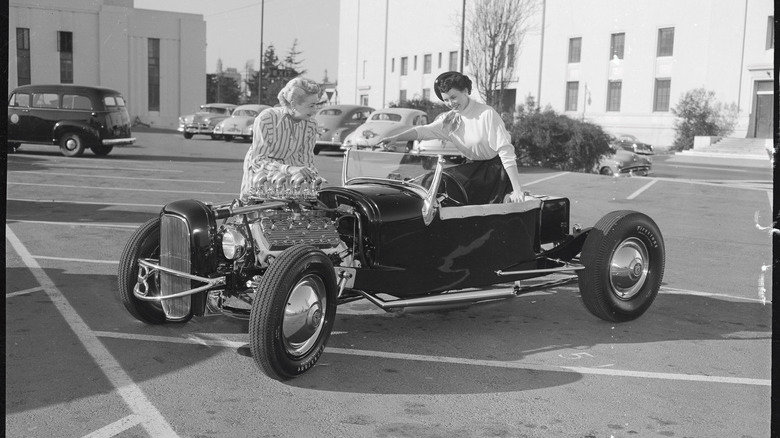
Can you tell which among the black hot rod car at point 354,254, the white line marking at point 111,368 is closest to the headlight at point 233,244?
the black hot rod car at point 354,254

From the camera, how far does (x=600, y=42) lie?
1693 inches

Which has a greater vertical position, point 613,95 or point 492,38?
point 492,38

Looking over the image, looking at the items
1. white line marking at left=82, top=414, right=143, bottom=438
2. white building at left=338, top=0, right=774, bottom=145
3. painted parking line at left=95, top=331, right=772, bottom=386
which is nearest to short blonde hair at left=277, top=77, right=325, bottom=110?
painted parking line at left=95, top=331, right=772, bottom=386

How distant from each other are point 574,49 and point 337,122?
25.3 m

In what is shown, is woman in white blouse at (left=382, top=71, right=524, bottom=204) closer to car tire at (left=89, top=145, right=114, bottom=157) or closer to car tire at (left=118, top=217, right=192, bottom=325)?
car tire at (left=118, top=217, right=192, bottom=325)

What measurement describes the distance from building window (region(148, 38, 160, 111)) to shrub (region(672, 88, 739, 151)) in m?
27.9

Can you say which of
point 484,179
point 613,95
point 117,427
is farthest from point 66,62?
point 117,427

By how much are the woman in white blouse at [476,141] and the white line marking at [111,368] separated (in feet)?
7.98

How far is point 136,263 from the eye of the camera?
4.88 metres

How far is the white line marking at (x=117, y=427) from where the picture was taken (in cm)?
338

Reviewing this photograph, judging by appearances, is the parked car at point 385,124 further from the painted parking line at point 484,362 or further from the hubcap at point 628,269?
the painted parking line at point 484,362

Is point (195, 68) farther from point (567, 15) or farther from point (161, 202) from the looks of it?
point (161, 202)

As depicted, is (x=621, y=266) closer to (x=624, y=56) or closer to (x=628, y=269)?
(x=628, y=269)

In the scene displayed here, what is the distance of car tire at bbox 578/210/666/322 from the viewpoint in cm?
539
